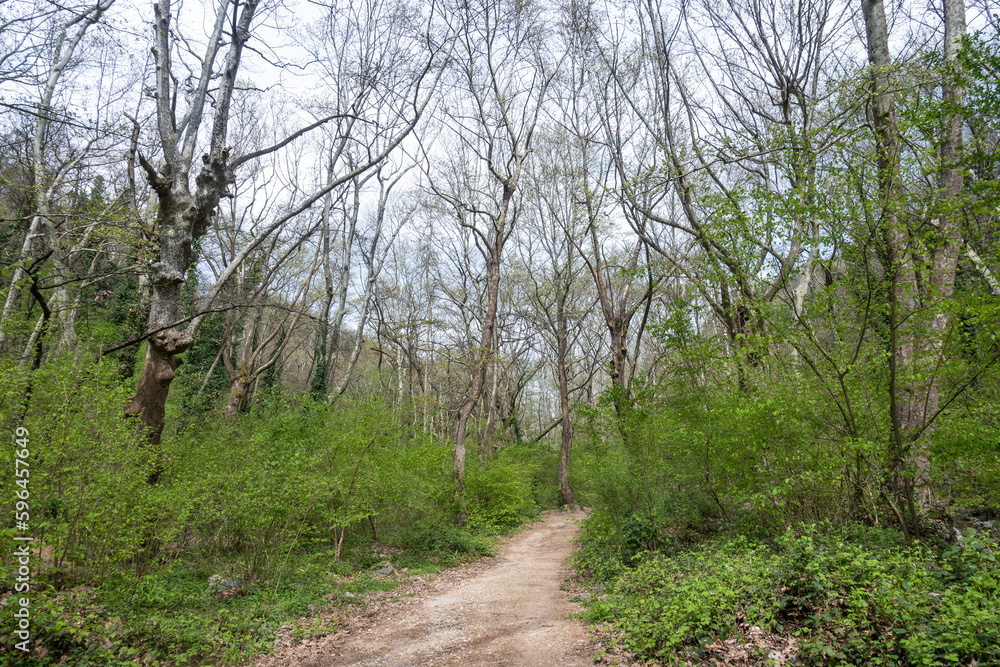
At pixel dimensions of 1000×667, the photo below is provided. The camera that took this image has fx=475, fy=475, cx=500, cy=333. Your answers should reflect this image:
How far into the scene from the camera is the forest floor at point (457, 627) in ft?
13.8

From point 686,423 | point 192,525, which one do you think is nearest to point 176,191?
point 192,525

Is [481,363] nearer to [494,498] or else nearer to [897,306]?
[494,498]

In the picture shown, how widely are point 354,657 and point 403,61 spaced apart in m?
10.1

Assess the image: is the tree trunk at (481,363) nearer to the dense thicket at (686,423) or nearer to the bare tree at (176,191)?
the dense thicket at (686,423)

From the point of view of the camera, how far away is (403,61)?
975 cm

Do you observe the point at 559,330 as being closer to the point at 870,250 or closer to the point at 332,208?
the point at 332,208

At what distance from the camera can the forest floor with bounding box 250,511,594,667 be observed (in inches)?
166

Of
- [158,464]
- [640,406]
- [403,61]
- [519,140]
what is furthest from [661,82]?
[158,464]

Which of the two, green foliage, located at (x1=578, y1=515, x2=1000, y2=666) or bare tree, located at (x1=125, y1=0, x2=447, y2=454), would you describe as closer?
green foliage, located at (x1=578, y1=515, x2=1000, y2=666)

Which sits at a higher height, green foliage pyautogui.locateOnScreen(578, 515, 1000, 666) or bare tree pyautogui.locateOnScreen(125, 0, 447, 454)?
bare tree pyautogui.locateOnScreen(125, 0, 447, 454)

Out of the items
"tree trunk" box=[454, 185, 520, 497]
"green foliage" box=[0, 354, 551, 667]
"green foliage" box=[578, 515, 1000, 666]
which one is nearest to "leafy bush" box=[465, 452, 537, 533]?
"tree trunk" box=[454, 185, 520, 497]

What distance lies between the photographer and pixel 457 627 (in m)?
5.05

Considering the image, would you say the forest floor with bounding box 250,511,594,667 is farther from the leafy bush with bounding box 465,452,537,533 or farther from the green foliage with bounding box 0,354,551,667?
the leafy bush with bounding box 465,452,537,533

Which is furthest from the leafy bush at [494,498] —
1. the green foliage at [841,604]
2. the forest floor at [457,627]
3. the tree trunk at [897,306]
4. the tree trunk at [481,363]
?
the tree trunk at [897,306]
